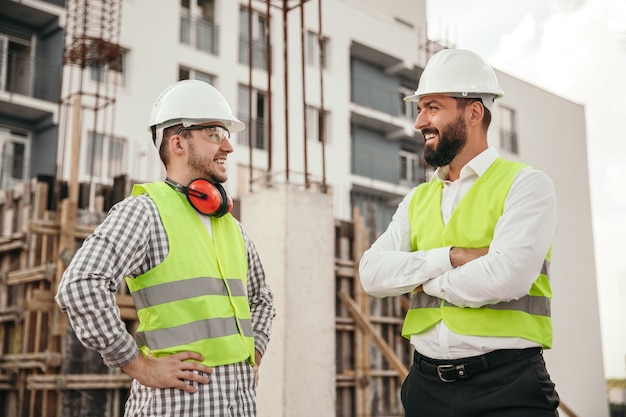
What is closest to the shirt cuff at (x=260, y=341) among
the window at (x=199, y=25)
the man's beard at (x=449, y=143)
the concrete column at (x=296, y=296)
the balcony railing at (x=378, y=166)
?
the man's beard at (x=449, y=143)

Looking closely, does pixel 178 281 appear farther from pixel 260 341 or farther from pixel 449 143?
pixel 449 143

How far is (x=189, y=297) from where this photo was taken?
9.08 ft

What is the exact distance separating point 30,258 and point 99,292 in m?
6.18

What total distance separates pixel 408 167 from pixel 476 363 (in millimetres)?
24907

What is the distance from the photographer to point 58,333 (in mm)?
7793

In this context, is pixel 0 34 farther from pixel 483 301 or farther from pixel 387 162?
pixel 483 301

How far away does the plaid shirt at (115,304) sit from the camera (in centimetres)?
252

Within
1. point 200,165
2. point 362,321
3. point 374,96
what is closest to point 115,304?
point 200,165

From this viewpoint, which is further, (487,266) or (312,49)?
(312,49)

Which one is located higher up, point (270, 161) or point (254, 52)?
point (254, 52)

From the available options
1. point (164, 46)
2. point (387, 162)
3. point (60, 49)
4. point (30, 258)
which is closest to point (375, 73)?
point (387, 162)

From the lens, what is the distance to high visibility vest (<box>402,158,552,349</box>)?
8.91ft

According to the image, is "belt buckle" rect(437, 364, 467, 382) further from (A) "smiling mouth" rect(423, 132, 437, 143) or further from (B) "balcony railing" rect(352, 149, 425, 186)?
(B) "balcony railing" rect(352, 149, 425, 186)

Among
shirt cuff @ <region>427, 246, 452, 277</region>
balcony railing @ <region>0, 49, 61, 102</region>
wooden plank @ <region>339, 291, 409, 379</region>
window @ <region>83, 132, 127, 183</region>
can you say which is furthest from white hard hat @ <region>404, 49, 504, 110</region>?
balcony railing @ <region>0, 49, 61, 102</region>
